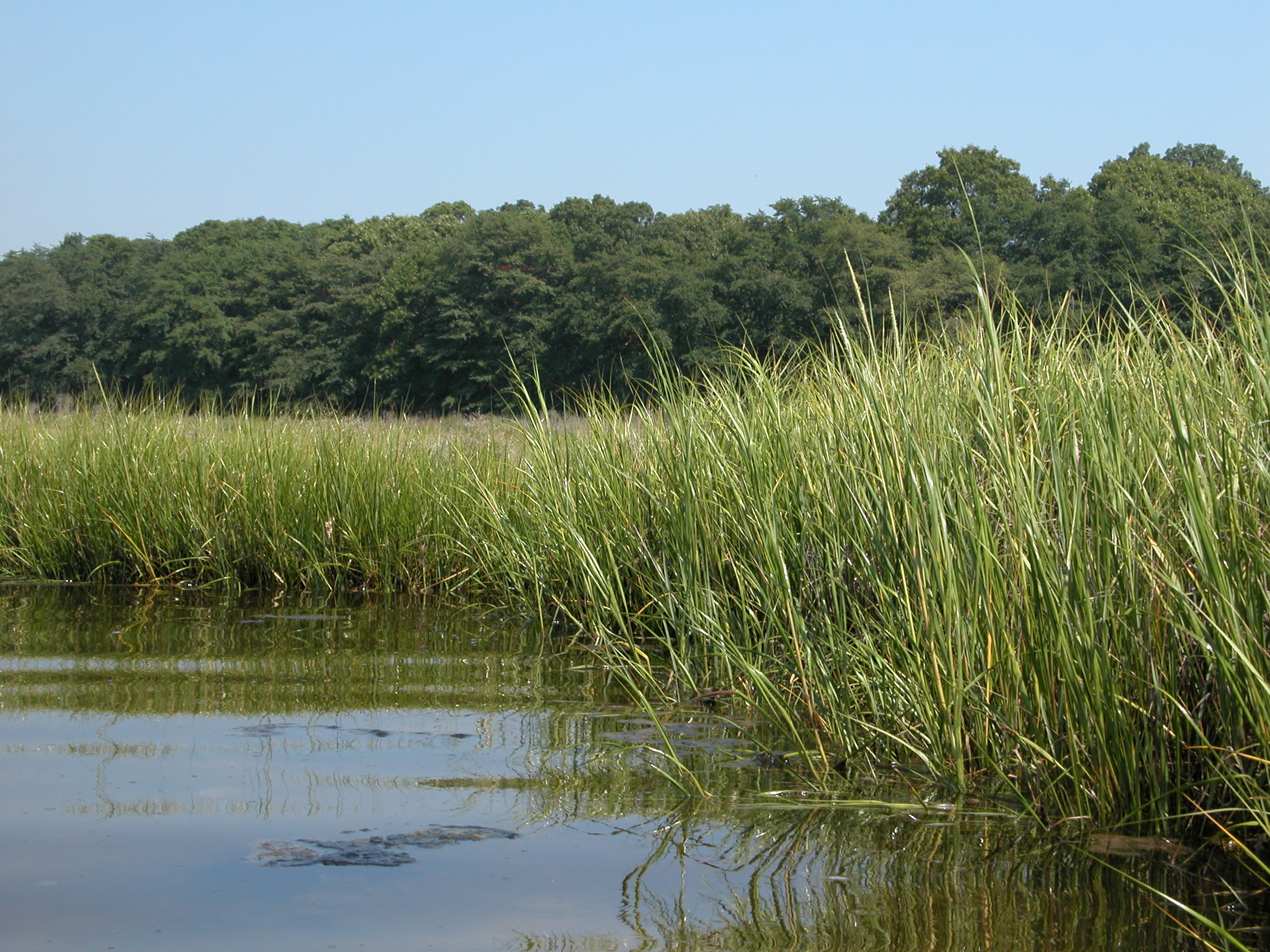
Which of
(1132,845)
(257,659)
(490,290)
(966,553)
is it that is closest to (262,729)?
(257,659)

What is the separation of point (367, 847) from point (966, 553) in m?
1.60

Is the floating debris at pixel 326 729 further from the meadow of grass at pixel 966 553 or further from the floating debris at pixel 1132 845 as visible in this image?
the floating debris at pixel 1132 845

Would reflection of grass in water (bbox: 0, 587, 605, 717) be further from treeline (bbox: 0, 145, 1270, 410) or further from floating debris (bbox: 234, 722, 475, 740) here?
treeline (bbox: 0, 145, 1270, 410)

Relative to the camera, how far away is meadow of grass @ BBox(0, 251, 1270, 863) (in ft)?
7.40

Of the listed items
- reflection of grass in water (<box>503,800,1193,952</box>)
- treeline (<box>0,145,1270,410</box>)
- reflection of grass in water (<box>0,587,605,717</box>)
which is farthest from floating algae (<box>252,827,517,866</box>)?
treeline (<box>0,145,1270,410</box>)

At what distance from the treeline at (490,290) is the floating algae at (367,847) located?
679 inches

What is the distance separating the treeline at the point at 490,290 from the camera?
22.5 m

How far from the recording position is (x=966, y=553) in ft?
8.54

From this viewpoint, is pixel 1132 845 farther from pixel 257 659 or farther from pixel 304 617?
pixel 304 617

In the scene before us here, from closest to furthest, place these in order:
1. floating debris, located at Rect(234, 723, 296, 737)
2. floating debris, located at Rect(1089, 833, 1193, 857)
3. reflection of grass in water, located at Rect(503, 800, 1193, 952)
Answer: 1. reflection of grass in water, located at Rect(503, 800, 1193, 952)
2. floating debris, located at Rect(1089, 833, 1193, 857)
3. floating debris, located at Rect(234, 723, 296, 737)

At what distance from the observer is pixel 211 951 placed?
187cm

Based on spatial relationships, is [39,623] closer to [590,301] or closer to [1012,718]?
[1012,718]

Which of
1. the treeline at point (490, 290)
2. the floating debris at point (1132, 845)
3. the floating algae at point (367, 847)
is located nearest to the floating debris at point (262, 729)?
the floating algae at point (367, 847)

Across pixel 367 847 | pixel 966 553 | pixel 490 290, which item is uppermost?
pixel 490 290
